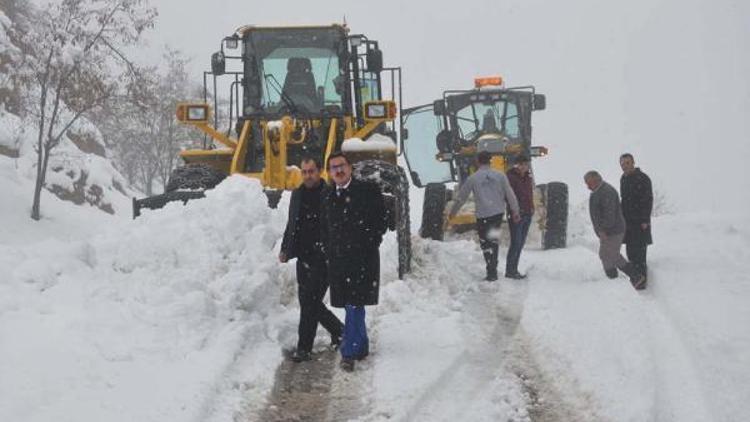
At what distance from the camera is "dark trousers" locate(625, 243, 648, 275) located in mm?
8160

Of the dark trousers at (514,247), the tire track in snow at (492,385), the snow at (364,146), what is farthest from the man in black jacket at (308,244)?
the dark trousers at (514,247)

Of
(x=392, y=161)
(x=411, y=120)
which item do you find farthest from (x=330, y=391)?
(x=411, y=120)

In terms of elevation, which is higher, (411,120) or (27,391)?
(411,120)

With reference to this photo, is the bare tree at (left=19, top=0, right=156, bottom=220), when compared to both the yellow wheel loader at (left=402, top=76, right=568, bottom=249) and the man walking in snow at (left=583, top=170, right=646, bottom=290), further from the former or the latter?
the man walking in snow at (left=583, top=170, right=646, bottom=290)

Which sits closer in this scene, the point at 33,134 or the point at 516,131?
the point at 516,131

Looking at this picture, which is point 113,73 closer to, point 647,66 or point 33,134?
point 33,134

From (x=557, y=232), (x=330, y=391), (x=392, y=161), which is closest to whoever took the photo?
(x=330, y=391)

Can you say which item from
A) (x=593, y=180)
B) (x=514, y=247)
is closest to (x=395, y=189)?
(x=514, y=247)

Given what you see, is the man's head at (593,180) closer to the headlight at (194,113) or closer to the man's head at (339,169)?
the man's head at (339,169)

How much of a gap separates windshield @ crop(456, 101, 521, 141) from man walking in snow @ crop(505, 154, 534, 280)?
5.37 m

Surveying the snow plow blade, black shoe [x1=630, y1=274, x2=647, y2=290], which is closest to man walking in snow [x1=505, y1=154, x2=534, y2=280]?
black shoe [x1=630, y1=274, x2=647, y2=290]

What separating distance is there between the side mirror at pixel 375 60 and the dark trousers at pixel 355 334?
4.93 meters

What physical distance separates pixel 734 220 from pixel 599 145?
122334 mm

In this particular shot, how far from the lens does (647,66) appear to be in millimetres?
168375
